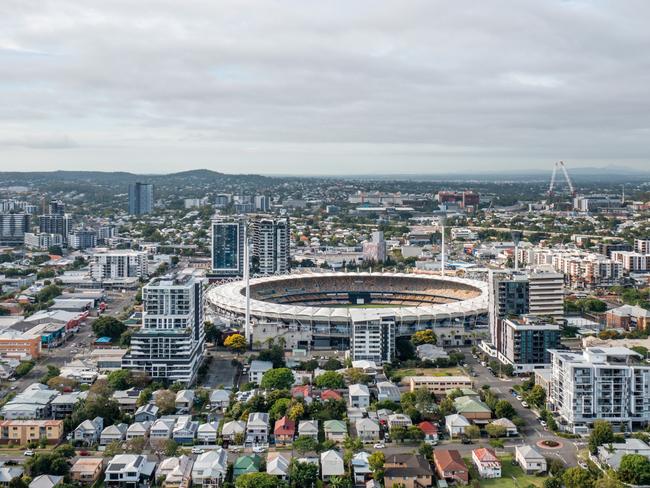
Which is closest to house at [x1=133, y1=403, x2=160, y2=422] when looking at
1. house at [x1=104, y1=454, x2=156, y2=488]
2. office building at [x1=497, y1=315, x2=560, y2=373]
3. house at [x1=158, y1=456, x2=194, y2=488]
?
house at [x1=158, y1=456, x2=194, y2=488]

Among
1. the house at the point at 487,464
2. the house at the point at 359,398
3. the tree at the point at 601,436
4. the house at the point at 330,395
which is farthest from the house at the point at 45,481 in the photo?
the tree at the point at 601,436

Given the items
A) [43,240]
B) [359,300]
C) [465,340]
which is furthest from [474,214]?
[465,340]

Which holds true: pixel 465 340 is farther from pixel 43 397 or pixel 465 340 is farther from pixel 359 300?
pixel 43 397

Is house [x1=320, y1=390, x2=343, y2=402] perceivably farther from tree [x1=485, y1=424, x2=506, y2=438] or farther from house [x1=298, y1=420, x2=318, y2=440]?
tree [x1=485, y1=424, x2=506, y2=438]

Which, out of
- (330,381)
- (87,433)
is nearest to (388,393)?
(330,381)

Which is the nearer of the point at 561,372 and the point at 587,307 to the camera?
the point at 561,372

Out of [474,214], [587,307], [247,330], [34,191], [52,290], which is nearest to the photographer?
[247,330]

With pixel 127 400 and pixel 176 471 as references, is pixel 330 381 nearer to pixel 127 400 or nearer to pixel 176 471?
pixel 127 400
